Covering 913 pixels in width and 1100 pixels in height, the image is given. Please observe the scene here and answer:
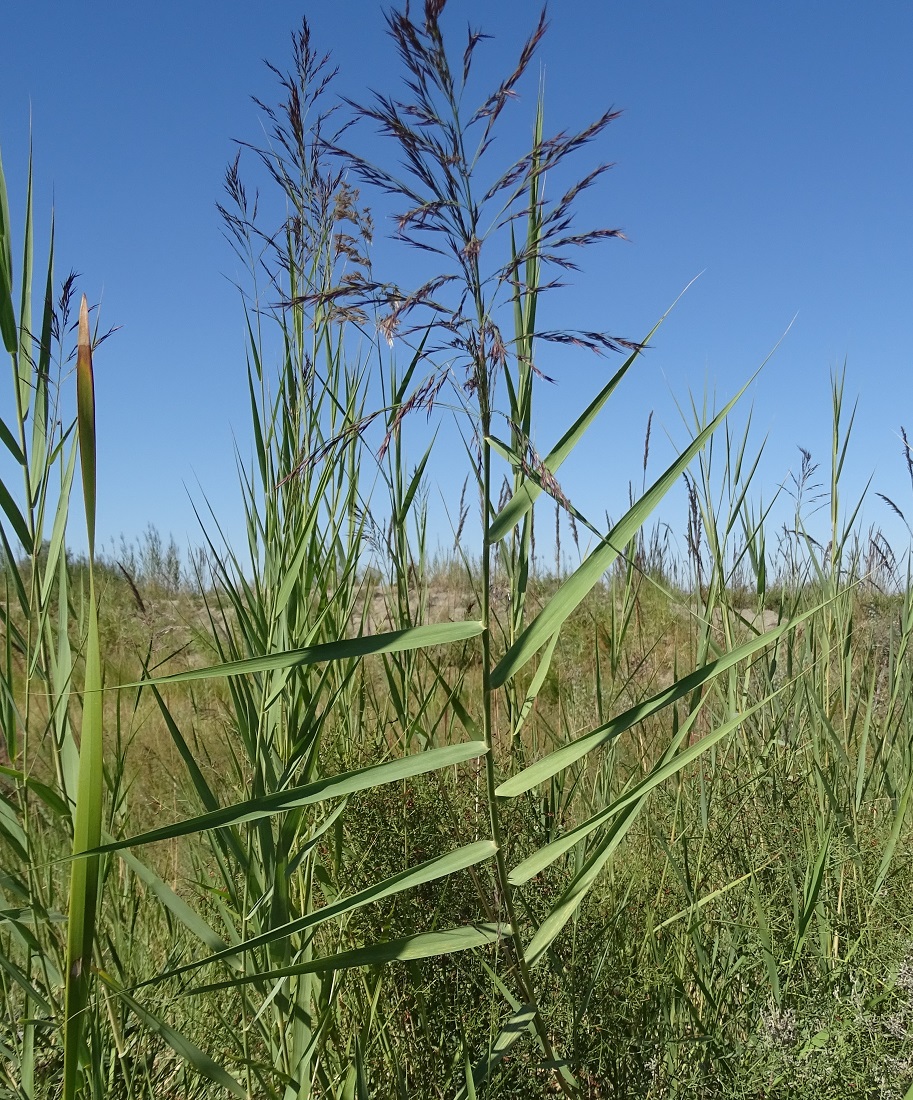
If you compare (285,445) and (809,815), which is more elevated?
(285,445)

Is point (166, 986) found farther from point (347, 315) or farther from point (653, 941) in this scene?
point (347, 315)

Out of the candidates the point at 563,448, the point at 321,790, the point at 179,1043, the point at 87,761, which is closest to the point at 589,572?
the point at 563,448

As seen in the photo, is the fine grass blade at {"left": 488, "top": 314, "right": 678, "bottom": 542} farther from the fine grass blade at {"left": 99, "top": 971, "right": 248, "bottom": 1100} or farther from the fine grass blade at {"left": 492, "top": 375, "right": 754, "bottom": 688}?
the fine grass blade at {"left": 99, "top": 971, "right": 248, "bottom": 1100}

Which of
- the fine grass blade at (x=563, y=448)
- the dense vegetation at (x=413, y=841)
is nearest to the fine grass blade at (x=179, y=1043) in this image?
the dense vegetation at (x=413, y=841)

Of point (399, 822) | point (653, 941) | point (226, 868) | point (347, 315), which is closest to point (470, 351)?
point (347, 315)

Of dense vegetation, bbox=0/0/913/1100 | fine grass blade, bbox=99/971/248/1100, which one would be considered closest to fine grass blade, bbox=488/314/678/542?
dense vegetation, bbox=0/0/913/1100

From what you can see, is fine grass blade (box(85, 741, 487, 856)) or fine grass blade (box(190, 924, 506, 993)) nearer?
fine grass blade (box(85, 741, 487, 856))

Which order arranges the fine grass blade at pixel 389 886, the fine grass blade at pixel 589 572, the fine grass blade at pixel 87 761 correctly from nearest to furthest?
1. the fine grass blade at pixel 87 761
2. the fine grass blade at pixel 389 886
3. the fine grass blade at pixel 589 572

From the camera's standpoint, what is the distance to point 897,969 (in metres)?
1.42

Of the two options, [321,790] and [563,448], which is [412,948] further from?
[563,448]

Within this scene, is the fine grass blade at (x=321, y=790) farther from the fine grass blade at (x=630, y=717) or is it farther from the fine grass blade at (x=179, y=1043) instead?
the fine grass blade at (x=179, y=1043)

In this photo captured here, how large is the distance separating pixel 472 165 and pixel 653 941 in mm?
1351

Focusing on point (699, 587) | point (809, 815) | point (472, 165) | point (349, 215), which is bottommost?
point (809, 815)

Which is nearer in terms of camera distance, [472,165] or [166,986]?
[472,165]
